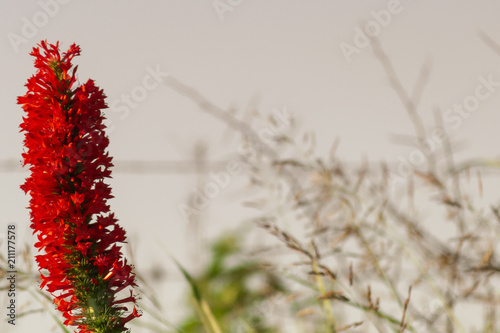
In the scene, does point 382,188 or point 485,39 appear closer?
point 485,39

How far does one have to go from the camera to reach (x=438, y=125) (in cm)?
265

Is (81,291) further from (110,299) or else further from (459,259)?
(459,259)

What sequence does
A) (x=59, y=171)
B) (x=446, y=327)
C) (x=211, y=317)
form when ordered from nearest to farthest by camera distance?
1. (x=59, y=171)
2. (x=211, y=317)
3. (x=446, y=327)

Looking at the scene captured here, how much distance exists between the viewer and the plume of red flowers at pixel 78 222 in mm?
1230

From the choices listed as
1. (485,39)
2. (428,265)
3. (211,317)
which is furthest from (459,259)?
(211,317)

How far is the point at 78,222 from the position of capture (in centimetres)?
123

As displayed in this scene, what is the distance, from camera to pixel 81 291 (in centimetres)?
126

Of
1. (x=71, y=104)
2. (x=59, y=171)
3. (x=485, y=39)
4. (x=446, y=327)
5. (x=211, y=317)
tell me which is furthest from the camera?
(x=446, y=327)

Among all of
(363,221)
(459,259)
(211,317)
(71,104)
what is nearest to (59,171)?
(71,104)

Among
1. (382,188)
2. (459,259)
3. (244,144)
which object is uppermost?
(244,144)

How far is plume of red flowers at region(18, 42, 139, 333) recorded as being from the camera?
1230 mm

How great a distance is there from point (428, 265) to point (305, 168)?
2.02ft

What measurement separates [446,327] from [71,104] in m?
1.77

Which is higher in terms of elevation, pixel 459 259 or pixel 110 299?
pixel 110 299
